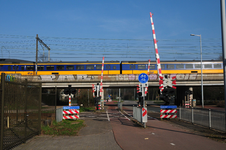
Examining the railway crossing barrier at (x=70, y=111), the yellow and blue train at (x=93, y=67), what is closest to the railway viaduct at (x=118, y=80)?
the yellow and blue train at (x=93, y=67)

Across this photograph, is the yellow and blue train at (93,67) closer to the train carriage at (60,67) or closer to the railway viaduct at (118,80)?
the train carriage at (60,67)

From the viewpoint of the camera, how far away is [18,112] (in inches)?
316

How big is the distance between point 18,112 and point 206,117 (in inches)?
374

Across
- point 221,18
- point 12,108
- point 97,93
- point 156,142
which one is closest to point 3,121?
point 12,108

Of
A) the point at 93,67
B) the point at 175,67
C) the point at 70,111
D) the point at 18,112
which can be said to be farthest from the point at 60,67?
the point at 18,112

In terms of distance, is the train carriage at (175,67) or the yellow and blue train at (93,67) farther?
the train carriage at (175,67)

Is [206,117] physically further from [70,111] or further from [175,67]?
[175,67]

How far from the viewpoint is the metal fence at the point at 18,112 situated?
21.1 ft

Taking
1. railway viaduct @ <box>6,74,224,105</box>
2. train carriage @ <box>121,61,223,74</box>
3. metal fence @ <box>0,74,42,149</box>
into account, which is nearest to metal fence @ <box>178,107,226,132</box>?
metal fence @ <box>0,74,42,149</box>

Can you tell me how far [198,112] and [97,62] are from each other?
26721mm

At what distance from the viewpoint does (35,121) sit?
9750mm

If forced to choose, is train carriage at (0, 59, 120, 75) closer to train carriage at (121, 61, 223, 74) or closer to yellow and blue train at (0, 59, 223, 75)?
yellow and blue train at (0, 59, 223, 75)

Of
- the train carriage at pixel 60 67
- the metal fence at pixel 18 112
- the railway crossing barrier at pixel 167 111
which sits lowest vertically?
the railway crossing barrier at pixel 167 111

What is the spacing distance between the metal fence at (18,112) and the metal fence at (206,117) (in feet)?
27.9
